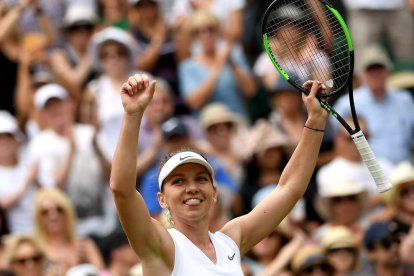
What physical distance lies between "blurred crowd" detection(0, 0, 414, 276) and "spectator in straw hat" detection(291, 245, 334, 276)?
0.4 inches

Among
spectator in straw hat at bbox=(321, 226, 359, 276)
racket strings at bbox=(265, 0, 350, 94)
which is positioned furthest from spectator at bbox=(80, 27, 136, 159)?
racket strings at bbox=(265, 0, 350, 94)

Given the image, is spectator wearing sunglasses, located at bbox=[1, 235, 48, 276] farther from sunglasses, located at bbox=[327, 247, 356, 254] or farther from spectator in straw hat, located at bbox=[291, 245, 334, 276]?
sunglasses, located at bbox=[327, 247, 356, 254]

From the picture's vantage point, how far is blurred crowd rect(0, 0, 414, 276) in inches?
389

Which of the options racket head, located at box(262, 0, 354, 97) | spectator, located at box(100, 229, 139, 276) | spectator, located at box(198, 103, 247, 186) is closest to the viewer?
racket head, located at box(262, 0, 354, 97)

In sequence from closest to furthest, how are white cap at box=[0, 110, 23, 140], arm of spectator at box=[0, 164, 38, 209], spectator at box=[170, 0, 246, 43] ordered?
arm of spectator at box=[0, 164, 38, 209]
white cap at box=[0, 110, 23, 140]
spectator at box=[170, 0, 246, 43]

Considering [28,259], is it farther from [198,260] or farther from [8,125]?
[198,260]

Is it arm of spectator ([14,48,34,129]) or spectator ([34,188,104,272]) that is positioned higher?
arm of spectator ([14,48,34,129])

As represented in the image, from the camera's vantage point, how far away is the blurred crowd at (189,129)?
9.89 metres

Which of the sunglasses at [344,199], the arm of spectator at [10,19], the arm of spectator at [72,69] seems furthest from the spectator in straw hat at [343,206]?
the arm of spectator at [10,19]

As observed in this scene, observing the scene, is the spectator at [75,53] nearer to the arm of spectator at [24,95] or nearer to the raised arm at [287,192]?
the arm of spectator at [24,95]

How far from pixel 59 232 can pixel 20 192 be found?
0.72 meters

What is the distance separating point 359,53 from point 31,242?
4.04m

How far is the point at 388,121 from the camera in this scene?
443 inches

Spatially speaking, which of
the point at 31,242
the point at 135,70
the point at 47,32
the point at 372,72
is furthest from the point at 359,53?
the point at 31,242
